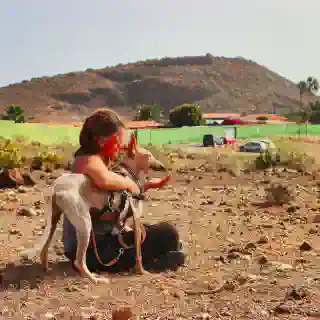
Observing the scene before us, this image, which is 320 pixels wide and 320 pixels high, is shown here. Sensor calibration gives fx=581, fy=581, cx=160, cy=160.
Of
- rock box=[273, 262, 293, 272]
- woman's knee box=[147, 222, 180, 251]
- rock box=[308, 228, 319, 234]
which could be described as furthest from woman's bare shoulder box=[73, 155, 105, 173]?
rock box=[308, 228, 319, 234]

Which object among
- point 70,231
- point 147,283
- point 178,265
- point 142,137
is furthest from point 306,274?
point 142,137

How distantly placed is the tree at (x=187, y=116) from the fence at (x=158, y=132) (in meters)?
26.4

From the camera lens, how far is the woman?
13.7ft

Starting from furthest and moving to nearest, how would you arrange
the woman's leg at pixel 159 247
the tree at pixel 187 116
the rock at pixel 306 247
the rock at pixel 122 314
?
the tree at pixel 187 116 < the rock at pixel 306 247 < the woman's leg at pixel 159 247 < the rock at pixel 122 314

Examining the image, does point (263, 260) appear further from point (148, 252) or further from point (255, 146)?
point (255, 146)

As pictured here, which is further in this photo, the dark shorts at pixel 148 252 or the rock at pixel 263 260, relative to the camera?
the rock at pixel 263 260

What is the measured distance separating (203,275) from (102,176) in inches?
55.4

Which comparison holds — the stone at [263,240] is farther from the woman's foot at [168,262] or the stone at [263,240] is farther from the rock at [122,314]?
the rock at [122,314]

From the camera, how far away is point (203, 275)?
16.1ft

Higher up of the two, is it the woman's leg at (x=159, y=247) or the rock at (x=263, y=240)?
the woman's leg at (x=159, y=247)

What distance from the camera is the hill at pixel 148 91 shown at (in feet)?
501

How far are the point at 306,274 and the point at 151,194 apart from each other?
5.80 meters

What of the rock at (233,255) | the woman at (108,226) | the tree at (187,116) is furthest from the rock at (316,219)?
the tree at (187,116)

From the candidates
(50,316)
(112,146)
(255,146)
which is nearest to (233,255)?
(112,146)
